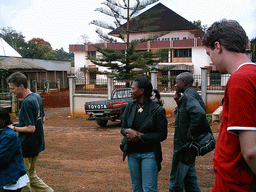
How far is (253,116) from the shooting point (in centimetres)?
124

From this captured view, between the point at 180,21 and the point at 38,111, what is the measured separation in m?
36.3

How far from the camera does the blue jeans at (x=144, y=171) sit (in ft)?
9.68

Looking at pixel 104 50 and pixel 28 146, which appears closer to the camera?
pixel 28 146

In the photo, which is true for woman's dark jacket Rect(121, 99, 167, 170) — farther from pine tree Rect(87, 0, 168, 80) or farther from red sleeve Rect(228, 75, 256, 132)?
pine tree Rect(87, 0, 168, 80)

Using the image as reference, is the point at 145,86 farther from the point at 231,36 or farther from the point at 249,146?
the point at 249,146

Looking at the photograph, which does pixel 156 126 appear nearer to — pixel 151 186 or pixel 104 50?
pixel 151 186

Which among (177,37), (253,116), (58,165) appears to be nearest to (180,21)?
(177,37)

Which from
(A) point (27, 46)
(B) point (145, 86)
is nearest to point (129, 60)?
(B) point (145, 86)

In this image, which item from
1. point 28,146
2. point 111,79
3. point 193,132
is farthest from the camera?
point 111,79

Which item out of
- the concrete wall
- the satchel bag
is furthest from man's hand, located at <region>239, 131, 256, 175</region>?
the concrete wall

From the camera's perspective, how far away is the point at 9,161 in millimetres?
2711

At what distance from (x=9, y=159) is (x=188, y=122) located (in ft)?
6.79

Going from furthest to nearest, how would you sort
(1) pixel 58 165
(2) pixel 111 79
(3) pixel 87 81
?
(3) pixel 87 81, (2) pixel 111 79, (1) pixel 58 165

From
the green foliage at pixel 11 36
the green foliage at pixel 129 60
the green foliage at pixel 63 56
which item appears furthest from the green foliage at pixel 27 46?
the green foliage at pixel 129 60
